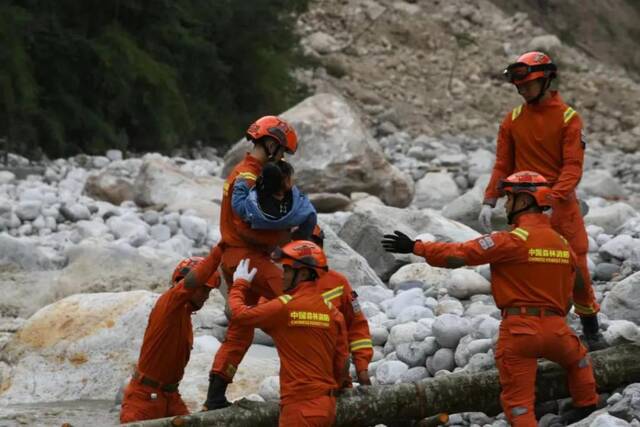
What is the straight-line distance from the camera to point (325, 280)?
264 inches

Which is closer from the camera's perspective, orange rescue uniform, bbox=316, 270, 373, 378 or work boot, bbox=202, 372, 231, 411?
orange rescue uniform, bbox=316, 270, 373, 378

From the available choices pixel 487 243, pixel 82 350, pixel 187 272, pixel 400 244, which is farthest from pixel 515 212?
pixel 82 350

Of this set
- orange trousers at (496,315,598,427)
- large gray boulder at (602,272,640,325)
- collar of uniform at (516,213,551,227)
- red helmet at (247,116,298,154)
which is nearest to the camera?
orange trousers at (496,315,598,427)

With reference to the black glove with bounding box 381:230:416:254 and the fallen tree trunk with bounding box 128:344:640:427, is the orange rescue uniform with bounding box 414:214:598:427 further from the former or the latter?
the fallen tree trunk with bounding box 128:344:640:427

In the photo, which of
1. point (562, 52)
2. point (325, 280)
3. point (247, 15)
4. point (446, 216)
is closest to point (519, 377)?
point (325, 280)

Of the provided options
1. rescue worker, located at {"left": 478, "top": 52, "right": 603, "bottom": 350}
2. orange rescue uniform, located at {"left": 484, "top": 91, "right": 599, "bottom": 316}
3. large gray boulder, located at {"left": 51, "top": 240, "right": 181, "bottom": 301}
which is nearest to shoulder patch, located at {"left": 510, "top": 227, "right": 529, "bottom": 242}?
rescue worker, located at {"left": 478, "top": 52, "right": 603, "bottom": 350}

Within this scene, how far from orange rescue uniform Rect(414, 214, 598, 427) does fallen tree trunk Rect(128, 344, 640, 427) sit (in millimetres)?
280

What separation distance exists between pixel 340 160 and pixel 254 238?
9955 millimetres

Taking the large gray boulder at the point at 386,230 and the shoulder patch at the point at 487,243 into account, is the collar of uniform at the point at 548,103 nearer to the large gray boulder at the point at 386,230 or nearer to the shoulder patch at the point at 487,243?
the shoulder patch at the point at 487,243

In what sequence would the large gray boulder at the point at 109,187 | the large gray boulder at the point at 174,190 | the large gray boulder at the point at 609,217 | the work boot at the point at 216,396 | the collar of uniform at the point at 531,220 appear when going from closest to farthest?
the collar of uniform at the point at 531,220
the work boot at the point at 216,396
the large gray boulder at the point at 609,217
the large gray boulder at the point at 174,190
the large gray boulder at the point at 109,187

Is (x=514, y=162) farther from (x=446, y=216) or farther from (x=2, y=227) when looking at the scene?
(x=2, y=227)

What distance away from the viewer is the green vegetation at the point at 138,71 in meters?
21.5

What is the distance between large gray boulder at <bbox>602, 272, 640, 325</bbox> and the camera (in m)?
8.34

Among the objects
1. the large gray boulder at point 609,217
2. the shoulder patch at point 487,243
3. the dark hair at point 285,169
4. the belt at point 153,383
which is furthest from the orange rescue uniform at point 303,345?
the large gray boulder at point 609,217
